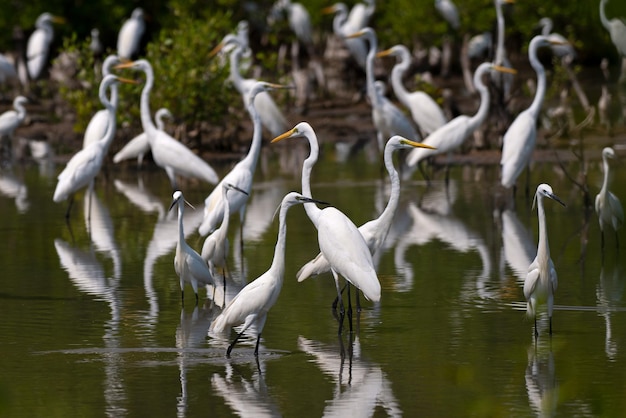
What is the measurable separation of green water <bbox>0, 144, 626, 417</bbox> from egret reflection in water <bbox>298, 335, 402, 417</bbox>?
12 millimetres

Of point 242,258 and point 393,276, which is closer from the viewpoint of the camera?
point 393,276

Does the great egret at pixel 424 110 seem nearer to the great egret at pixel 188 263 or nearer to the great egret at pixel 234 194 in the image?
the great egret at pixel 234 194

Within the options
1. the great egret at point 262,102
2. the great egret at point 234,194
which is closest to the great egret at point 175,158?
the great egret at point 234,194

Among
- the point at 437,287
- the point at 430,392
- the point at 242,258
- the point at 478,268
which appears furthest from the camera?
the point at 242,258

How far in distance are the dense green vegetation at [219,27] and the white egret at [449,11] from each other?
0.58 metres

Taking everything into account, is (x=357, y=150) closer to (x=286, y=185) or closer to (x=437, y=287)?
(x=286, y=185)

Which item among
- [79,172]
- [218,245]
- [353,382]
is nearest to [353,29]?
[79,172]

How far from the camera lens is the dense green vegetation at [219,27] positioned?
1752cm

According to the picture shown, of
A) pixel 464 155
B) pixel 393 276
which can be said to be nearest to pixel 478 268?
pixel 393 276

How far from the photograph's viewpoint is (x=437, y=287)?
9156 millimetres

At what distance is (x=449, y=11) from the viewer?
26172 millimetres

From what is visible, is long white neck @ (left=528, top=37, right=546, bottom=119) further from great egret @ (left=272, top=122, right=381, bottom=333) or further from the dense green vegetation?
great egret @ (left=272, top=122, right=381, bottom=333)

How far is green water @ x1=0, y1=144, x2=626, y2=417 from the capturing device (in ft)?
20.3

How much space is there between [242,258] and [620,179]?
5.69m
